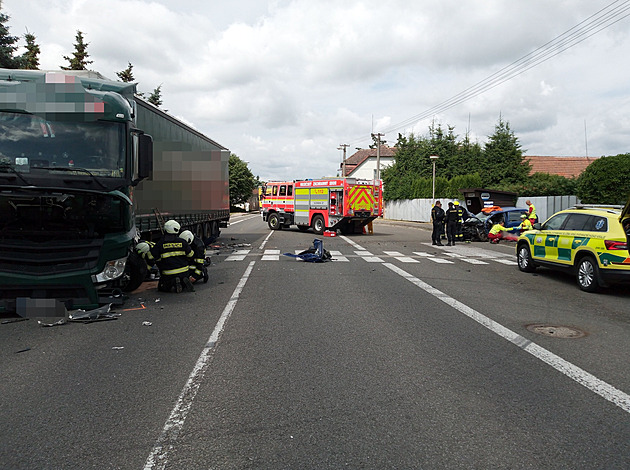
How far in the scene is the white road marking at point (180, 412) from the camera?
135 inches

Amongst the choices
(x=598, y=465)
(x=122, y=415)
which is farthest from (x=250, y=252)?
(x=598, y=465)

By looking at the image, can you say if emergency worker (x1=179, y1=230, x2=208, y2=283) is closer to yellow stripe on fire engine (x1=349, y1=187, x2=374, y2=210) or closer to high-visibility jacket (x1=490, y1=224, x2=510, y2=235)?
yellow stripe on fire engine (x1=349, y1=187, x2=374, y2=210)

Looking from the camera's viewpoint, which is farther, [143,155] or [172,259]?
[172,259]

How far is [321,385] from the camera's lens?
4812 millimetres

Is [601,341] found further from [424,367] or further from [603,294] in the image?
[603,294]

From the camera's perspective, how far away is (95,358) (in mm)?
5695

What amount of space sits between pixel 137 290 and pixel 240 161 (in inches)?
2628

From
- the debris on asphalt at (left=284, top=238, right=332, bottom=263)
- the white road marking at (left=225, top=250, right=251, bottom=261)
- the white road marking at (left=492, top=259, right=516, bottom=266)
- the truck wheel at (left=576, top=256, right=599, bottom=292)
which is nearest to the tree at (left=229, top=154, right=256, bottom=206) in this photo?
the white road marking at (left=225, top=250, right=251, bottom=261)

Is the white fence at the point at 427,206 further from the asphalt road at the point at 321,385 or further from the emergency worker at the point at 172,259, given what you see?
the emergency worker at the point at 172,259

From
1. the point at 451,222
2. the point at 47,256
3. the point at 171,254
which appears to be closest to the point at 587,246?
the point at 171,254

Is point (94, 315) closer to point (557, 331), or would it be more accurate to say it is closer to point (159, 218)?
point (159, 218)

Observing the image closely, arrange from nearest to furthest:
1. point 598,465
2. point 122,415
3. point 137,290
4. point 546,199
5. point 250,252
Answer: point 598,465, point 122,415, point 137,290, point 250,252, point 546,199

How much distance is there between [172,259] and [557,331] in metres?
6.48

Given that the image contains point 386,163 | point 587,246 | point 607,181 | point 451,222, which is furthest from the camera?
point 386,163
